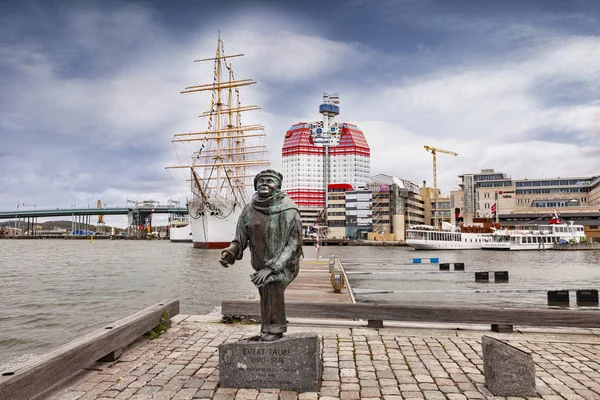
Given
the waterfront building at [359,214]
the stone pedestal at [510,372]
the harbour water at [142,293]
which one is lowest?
the harbour water at [142,293]

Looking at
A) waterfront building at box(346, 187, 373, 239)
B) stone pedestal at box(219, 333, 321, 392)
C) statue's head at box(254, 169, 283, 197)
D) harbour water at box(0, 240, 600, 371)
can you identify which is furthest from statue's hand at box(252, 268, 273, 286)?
waterfront building at box(346, 187, 373, 239)

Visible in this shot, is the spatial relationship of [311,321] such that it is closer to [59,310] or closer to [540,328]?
[540,328]

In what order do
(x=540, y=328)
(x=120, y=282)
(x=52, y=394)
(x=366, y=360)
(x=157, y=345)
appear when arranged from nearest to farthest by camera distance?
(x=52, y=394) → (x=366, y=360) → (x=157, y=345) → (x=540, y=328) → (x=120, y=282)

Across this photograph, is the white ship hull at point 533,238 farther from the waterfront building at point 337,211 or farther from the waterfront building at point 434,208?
the waterfront building at point 337,211

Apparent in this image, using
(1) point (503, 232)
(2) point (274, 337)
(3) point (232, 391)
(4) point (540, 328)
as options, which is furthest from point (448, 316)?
(1) point (503, 232)

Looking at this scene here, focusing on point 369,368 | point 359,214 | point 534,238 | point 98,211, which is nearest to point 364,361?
point 369,368

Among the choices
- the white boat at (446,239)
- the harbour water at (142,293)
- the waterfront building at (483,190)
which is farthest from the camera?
the waterfront building at (483,190)

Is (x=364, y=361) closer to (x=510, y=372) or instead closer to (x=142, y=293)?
(x=510, y=372)

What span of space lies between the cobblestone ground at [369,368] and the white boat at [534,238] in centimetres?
7360

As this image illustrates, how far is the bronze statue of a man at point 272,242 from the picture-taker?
6.13 m

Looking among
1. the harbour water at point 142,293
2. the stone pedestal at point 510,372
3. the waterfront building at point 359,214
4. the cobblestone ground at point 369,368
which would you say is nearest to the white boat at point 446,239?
the waterfront building at point 359,214

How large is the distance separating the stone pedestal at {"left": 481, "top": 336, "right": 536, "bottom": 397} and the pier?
0.17 metres

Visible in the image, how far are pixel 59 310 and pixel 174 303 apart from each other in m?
11.2

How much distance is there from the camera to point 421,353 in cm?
756
